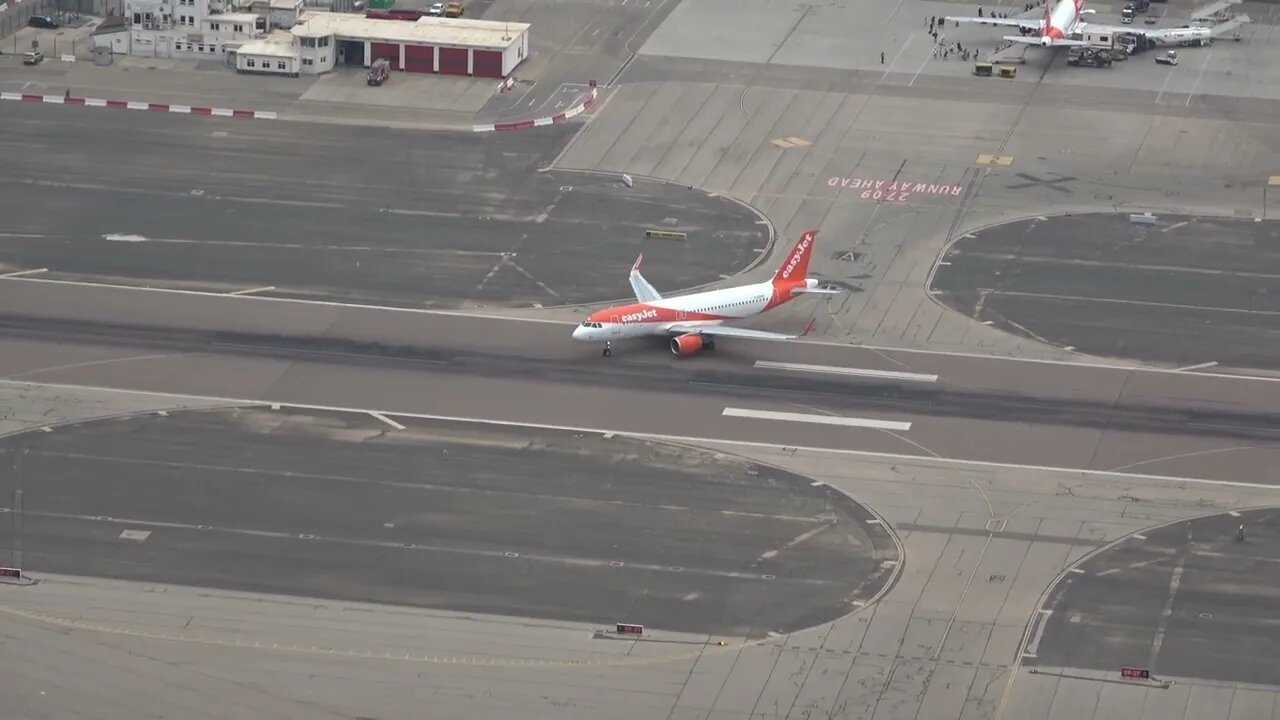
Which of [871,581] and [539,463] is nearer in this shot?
[871,581]

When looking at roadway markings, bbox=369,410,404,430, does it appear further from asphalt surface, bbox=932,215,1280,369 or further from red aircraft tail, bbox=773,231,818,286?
asphalt surface, bbox=932,215,1280,369

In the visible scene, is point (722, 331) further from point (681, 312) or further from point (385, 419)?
point (385, 419)

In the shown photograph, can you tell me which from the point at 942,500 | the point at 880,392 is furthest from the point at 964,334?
the point at 942,500

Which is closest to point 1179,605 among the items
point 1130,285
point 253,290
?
point 1130,285

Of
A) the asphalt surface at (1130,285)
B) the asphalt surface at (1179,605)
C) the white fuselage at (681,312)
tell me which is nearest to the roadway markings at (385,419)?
the white fuselage at (681,312)

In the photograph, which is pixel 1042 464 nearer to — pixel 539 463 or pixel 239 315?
pixel 539 463

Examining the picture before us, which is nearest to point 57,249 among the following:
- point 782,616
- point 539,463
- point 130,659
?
point 539,463

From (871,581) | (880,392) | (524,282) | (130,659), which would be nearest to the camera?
(130,659)

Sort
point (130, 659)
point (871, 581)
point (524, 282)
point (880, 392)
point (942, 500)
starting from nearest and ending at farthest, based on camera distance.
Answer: point (130, 659), point (871, 581), point (942, 500), point (880, 392), point (524, 282)
